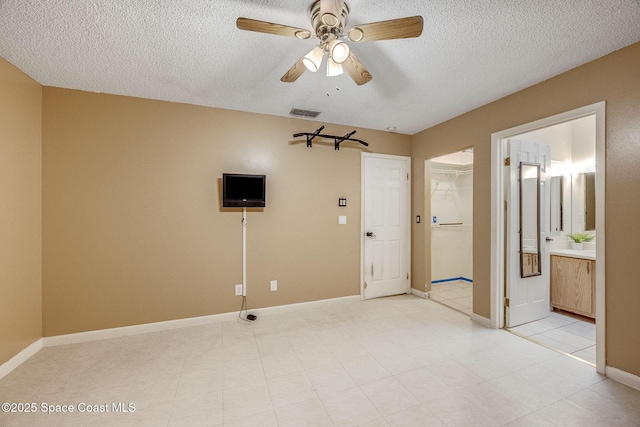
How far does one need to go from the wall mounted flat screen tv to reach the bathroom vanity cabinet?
4.00 metres

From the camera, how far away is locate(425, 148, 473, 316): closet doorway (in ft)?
16.3

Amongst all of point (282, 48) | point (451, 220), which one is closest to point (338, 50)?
point (282, 48)

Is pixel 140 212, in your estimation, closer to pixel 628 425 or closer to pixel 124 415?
pixel 124 415

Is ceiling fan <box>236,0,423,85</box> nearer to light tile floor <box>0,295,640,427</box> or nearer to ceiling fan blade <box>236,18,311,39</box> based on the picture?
ceiling fan blade <box>236,18,311,39</box>

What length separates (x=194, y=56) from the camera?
2129 mm

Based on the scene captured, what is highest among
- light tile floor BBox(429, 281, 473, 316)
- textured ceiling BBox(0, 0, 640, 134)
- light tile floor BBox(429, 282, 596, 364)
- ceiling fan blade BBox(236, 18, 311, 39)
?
textured ceiling BBox(0, 0, 640, 134)

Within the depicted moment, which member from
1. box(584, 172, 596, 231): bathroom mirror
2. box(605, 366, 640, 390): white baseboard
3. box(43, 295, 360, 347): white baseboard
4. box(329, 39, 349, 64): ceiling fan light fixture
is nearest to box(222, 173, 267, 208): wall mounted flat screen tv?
box(43, 295, 360, 347): white baseboard

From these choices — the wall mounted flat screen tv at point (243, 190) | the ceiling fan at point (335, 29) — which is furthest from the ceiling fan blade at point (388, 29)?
the wall mounted flat screen tv at point (243, 190)

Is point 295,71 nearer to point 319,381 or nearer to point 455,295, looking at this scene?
point 319,381

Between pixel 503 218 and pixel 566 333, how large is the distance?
4.67 feet

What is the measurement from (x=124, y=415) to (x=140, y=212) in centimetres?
192

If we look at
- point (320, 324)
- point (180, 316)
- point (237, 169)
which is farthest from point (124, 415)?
point (237, 169)

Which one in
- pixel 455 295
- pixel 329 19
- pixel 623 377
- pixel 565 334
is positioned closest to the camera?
pixel 329 19

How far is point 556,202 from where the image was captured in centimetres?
365
